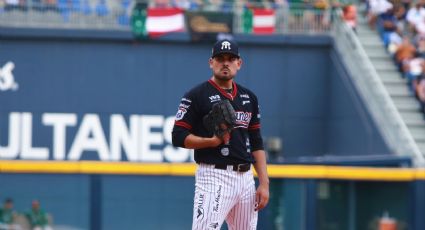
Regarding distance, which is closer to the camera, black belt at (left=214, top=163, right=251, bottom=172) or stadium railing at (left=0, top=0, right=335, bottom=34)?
black belt at (left=214, top=163, right=251, bottom=172)

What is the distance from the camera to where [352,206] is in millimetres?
10500

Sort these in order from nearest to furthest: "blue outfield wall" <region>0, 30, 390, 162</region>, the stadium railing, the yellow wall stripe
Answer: the yellow wall stripe, the stadium railing, "blue outfield wall" <region>0, 30, 390, 162</region>

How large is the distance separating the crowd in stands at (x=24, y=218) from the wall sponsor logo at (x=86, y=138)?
9.00m

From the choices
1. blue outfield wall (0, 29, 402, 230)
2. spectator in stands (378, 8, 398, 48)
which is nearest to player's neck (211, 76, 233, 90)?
blue outfield wall (0, 29, 402, 230)

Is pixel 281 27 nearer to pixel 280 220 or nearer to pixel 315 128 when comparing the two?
pixel 315 128

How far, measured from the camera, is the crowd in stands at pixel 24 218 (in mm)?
9016

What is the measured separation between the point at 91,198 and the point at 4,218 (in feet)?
2.63

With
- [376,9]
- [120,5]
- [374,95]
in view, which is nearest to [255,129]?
[374,95]

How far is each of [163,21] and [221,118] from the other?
12161 mm

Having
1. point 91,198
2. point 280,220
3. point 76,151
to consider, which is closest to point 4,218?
point 91,198

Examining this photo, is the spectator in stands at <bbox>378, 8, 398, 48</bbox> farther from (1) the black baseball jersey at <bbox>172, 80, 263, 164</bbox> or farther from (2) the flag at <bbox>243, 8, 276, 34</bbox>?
(1) the black baseball jersey at <bbox>172, 80, 263, 164</bbox>

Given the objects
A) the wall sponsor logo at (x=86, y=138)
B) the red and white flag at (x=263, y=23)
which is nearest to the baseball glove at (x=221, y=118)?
the wall sponsor logo at (x=86, y=138)

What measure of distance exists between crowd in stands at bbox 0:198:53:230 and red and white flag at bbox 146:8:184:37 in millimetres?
9479

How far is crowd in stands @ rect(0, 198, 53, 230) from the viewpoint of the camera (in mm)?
9016
